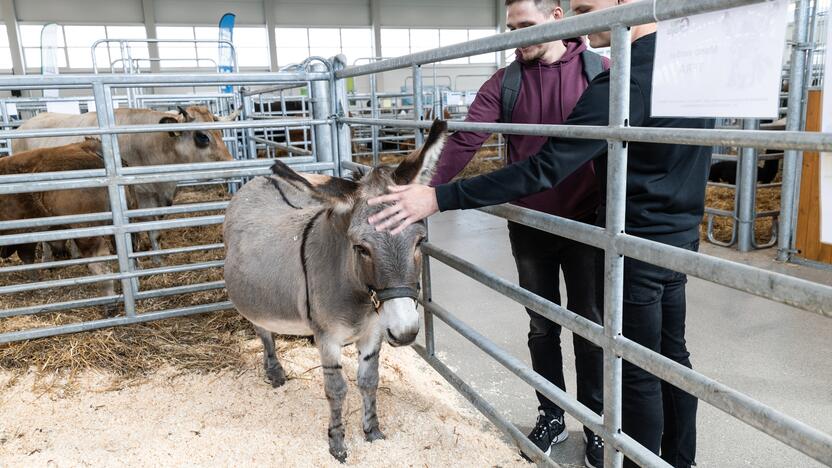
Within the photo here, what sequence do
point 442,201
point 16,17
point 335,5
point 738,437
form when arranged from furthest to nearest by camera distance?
point 335,5
point 16,17
point 738,437
point 442,201

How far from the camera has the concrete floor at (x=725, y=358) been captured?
8.45 ft

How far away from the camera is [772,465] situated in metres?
2.41

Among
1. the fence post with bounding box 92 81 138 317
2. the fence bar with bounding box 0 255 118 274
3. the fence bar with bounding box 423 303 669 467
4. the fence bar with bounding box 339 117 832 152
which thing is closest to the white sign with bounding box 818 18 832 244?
the fence bar with bounding box 339 117 832 152

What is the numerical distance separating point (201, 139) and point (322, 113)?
2.73 m

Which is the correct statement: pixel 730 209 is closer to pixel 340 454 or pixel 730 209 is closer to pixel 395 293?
pixel 340 454

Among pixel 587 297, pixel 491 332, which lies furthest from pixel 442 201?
pixel 491 332

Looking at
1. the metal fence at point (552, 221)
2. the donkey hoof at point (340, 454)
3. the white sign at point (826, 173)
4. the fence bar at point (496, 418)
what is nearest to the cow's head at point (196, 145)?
the metal fence at point (552, 221)

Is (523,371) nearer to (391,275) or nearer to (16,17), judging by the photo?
(391,275)

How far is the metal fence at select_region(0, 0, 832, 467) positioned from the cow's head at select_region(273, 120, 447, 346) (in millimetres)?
349

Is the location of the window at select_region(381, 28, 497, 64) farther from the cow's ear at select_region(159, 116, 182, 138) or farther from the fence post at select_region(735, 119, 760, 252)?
the fence post at select_region(735, 119, 760, 252)

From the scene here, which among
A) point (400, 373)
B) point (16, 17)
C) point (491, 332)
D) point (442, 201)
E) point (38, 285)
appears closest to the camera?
point (442, 201)

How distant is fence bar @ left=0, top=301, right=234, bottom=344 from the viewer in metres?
3.55

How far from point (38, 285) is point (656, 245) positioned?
12.2 ft

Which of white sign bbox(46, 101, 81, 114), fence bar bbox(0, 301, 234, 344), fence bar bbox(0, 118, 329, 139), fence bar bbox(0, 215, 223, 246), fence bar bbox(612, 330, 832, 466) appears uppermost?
white sign bbox(46, 101, 81, 114)
